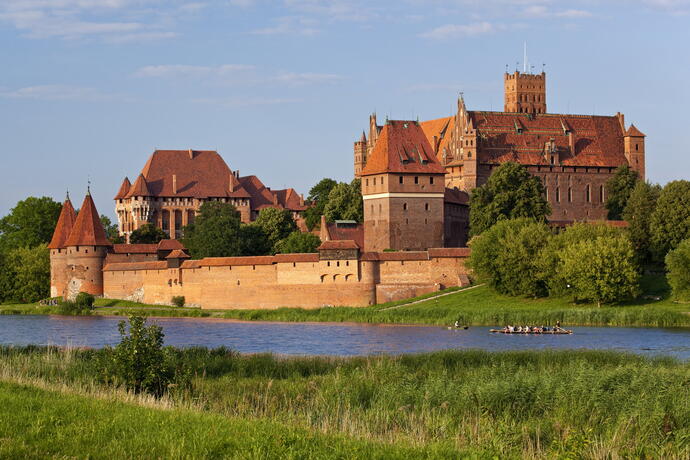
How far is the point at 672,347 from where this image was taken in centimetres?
2950

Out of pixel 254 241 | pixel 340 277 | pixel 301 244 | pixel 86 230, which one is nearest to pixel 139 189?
pixel 254 241

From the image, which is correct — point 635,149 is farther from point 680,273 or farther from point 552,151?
point 680,273

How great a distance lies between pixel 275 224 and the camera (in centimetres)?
7050

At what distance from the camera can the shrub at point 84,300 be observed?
5438 cm

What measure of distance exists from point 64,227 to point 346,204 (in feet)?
54.5

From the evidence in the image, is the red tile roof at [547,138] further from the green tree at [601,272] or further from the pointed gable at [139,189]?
the pointed gable at [139,189]

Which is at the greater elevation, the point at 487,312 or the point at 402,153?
the point at 402,153

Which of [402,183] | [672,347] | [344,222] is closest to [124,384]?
[672,347]

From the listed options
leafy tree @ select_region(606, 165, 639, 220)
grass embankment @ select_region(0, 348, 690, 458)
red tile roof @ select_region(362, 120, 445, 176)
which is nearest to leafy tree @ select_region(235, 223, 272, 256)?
red tile roof @ select_region(362, 120, 445, 176)

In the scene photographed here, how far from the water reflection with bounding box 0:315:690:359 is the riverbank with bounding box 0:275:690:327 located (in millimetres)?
1474

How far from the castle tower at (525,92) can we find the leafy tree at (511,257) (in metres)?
43.0

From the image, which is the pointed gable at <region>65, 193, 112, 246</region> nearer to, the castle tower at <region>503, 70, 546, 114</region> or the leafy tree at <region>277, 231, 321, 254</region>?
the leafy tree at <region>277, 231, 321, 254</region>

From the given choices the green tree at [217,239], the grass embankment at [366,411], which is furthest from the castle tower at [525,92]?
the grass embankment at [366,411]

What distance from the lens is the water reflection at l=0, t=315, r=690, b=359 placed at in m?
30.6
